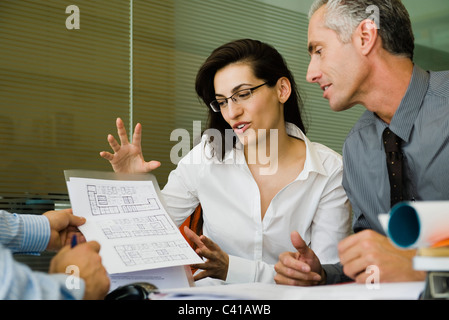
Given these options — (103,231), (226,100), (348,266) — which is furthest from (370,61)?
(103,231)

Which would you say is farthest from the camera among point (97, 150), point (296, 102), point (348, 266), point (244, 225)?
point (97, 150)

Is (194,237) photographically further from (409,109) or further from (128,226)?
(409,109)

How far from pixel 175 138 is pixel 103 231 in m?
2.57

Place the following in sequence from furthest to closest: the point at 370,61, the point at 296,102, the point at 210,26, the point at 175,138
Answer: the point at 210,26
the point at 175,138
the point at 296,102
the point at 370,61

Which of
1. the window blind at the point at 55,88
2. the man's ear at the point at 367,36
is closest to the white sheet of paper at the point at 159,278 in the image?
the man's ear at the point at 367,36

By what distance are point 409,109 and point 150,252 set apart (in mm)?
797

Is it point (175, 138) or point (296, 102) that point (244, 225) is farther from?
point (175, 138)

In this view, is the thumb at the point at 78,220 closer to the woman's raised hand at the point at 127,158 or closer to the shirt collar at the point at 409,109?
the woman's raised hand at the point at 127,158

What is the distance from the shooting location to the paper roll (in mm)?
487

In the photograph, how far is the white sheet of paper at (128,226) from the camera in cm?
84

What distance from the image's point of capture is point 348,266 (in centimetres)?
77

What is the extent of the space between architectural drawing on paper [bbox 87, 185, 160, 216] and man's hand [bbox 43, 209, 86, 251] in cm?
5

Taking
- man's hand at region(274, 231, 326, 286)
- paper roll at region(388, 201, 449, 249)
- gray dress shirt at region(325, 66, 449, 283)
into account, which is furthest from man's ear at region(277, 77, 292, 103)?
paper roll at region(388, 201, 449, 249)
